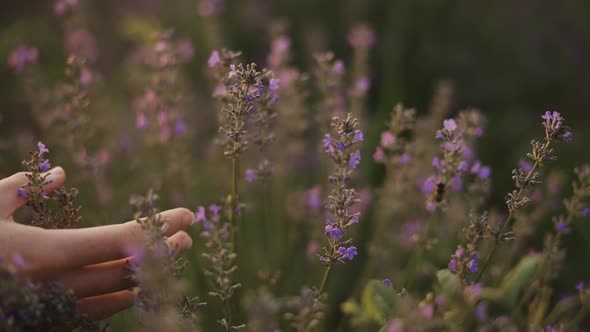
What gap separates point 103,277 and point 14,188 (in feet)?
0.67

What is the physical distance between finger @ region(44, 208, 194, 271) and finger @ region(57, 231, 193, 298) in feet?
0.11

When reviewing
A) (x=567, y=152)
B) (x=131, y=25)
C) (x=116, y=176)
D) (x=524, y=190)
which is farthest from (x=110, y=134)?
(x=567, y=152)

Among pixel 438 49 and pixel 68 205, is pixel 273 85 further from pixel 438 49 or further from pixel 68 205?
pixel 438 49

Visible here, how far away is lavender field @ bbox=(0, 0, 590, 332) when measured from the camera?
0.86m

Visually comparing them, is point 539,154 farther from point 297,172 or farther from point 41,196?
point 297,172

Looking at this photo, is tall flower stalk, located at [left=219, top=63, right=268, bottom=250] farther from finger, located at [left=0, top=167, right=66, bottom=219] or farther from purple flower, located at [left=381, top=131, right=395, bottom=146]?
purple flower, located at [left=381, top=131, right=395, bottom=146]

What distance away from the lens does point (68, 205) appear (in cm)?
98

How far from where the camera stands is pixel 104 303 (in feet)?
3.27

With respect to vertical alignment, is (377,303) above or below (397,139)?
below

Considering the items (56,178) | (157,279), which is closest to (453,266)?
(157,279)

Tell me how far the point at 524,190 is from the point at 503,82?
6.91 ft

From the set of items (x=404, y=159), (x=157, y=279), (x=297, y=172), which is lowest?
(x=157, y=279)

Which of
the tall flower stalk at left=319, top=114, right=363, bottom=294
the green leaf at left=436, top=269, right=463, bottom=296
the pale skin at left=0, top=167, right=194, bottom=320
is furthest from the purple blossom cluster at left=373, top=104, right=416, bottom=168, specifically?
the pale skin at left=0, top=167, right=194, bottom=320

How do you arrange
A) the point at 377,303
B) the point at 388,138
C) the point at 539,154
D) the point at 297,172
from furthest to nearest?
the point at 297,172 → the point at 388,138 → the point at 539,154 → the point at 377,303
